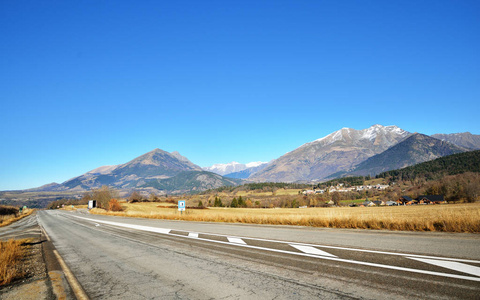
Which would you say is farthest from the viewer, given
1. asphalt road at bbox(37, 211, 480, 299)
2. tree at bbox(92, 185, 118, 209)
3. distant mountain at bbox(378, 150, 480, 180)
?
distant mountain at bbox(378, 150, 480, 180)

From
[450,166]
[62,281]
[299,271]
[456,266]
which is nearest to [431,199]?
[450,166]

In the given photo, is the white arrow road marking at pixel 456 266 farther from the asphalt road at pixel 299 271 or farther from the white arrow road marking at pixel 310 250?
the white arrow road marking at pixel 310 250

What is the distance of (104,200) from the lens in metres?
91.2

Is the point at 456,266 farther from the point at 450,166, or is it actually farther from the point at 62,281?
the point at 450,166

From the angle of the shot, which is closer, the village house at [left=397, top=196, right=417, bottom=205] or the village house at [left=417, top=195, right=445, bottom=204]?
the village house at [left=417, top=195, right=445, bottom=204]

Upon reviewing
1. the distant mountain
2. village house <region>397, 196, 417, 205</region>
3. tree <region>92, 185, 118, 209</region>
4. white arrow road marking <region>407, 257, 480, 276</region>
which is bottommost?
village house <region>397, 196, 417, 205</region>

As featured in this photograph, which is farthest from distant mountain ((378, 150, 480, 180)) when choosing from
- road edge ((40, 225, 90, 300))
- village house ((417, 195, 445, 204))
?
road edge ((40, 225, 90, 300))

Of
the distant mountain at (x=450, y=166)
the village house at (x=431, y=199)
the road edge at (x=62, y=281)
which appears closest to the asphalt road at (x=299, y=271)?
the road edge at (x=62, y=281)

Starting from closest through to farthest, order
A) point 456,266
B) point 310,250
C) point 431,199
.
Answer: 1. point 456,266
2. point 310,250
3. point 431,199

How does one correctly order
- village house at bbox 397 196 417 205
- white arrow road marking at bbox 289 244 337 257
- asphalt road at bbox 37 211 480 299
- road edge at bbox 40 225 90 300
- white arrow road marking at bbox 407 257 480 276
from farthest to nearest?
village house at bbox 397 196 417 205 < white arrow road marking at bbox 289 244 337 257 < road edge at bbox 40 225 90 300 < white arrow road marking at bbox 407 257 480 276 < asphalt road at bbox 37 211 480 299

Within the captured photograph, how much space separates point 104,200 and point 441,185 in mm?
133294

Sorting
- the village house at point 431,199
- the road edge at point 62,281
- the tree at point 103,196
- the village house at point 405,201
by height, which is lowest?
the village house at point 405,201

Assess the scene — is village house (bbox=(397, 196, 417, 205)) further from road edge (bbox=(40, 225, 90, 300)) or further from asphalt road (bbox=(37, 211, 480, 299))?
road edge (bbox=(40, 225, 90, 300))

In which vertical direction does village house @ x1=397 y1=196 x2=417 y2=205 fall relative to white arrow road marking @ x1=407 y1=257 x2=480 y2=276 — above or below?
below
